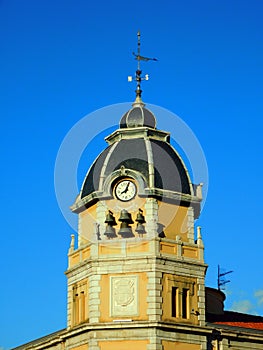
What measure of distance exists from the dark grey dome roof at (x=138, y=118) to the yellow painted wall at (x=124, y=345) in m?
12.4

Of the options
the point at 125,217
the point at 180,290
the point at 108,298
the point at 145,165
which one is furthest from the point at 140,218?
the point at 108,298

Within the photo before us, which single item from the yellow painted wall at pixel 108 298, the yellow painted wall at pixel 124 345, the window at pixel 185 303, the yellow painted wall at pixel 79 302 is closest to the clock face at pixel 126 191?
the yellow painted wall at pixel 108 298

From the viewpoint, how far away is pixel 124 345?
178 ft

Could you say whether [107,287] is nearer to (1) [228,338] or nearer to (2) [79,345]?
(2) [79,345]

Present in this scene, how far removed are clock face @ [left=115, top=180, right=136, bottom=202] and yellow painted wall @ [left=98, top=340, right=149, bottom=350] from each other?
7.50 m

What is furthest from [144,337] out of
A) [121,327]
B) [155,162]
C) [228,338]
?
[155,162]

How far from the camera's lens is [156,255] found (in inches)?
2160

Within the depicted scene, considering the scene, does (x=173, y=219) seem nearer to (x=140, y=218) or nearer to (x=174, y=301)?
(x=140, y=218)

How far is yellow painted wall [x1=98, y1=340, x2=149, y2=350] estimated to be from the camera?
53.9 metres

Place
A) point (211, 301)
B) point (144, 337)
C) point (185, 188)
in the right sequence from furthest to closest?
point (211, 301) < point (185, 188) < point (144, 337)

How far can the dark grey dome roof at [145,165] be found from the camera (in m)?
56.7

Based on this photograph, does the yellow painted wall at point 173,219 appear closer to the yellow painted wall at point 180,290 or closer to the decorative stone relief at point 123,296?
the yellow painted wall at point 180,290

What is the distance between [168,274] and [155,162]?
6098mm

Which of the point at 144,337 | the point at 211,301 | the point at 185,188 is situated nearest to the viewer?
the point at 144,337
